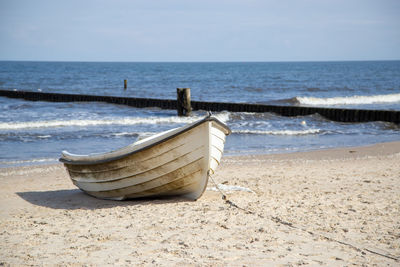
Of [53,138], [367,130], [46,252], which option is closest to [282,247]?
[46,252]

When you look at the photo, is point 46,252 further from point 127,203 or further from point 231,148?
point 231,148

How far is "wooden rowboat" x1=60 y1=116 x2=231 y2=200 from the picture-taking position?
6871mm

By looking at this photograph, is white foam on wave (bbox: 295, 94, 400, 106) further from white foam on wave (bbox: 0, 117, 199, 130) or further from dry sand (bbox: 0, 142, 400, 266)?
dry sand (bbox: 0, 142, 400, 266)

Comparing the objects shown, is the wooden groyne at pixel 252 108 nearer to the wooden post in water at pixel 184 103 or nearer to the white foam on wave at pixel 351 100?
the wooden post in water at pixel 184 103

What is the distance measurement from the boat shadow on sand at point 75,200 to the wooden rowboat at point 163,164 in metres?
0.13

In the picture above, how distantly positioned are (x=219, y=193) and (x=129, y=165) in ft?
5.36

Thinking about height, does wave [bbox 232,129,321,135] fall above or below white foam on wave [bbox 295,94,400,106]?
below

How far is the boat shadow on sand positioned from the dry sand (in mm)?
17

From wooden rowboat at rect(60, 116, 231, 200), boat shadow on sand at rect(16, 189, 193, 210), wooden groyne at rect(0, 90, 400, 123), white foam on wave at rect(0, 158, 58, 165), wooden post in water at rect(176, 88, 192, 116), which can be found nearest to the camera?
wooden rowboat at rect(60, 116, 231, 200)

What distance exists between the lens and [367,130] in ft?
58.1

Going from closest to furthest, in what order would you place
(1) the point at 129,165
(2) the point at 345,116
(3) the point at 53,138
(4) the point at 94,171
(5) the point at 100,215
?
(5) the point at 100,215 → (1) the point at 129,165 → (4) the point at 94,171 → (3) the point at 53,138 → (2) the point at 345,116

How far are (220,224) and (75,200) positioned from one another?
3.09 metres

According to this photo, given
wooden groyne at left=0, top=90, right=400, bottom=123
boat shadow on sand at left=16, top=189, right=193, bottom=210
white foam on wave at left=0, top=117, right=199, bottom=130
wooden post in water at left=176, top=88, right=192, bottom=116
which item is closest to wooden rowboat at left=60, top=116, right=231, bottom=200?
boat shadow on sand at left=16, top=189, right=193, bottom=210

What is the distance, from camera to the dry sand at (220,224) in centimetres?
491
